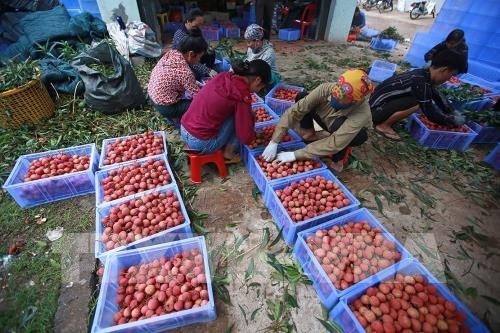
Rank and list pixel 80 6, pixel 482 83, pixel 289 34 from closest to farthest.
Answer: pixel 482 83 < pixel 80 6 < pixel 289 34

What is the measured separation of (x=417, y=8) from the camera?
15188 millimetres

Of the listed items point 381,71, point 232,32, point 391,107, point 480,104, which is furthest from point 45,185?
point 232,32

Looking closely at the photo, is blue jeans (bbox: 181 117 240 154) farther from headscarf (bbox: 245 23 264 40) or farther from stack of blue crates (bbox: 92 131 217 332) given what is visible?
headscarf (bbox: 245 23 264 40)

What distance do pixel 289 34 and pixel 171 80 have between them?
626cm

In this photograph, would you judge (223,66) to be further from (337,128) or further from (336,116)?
(337,128)

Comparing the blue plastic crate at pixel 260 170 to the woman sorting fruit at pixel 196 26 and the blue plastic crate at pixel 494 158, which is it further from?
the blue plastic crate at pixel 494 158

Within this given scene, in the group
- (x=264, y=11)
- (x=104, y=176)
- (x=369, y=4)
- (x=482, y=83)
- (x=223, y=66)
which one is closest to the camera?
(x=104, y=176)

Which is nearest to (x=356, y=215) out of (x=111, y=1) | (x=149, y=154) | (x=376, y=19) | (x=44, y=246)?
(x=149, y=154)

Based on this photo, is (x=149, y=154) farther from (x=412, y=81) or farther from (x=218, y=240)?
(x=412, y=81)

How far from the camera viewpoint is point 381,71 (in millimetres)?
5348

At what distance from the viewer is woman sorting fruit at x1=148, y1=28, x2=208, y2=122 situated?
274 centimetres

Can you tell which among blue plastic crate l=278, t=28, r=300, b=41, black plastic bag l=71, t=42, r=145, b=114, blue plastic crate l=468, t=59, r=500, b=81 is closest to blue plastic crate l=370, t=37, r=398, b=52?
blue plastic crate l=278, t=28, r=300, b=41

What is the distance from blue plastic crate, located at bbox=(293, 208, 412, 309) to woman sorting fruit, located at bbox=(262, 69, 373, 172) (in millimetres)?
674

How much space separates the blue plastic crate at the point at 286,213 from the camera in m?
2.02
